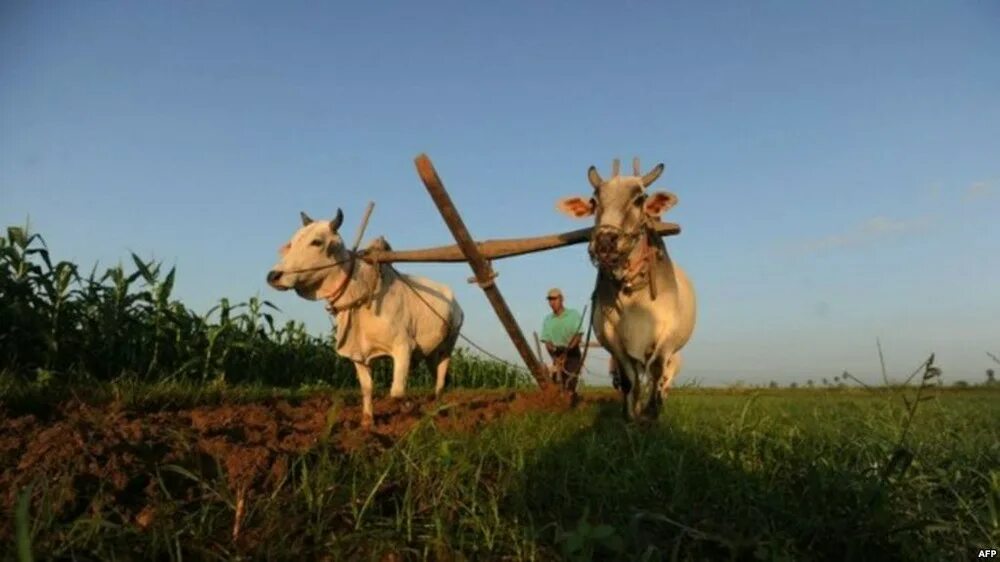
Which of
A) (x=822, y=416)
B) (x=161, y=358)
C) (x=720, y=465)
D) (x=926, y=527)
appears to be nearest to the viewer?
(x=926, y=527)

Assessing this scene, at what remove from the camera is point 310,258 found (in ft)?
21.8

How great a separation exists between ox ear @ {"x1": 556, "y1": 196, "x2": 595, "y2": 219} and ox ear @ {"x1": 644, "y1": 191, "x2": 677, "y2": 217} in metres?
0.48

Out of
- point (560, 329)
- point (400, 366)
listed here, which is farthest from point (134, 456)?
Answer: point (560, 329)

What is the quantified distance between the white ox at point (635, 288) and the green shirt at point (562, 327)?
488 cm

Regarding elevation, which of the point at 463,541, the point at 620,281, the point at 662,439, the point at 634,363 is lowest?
the point at 463,541

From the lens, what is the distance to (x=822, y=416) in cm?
564

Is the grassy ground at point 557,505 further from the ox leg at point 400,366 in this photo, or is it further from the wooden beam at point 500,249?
the ox leg at point 400,366

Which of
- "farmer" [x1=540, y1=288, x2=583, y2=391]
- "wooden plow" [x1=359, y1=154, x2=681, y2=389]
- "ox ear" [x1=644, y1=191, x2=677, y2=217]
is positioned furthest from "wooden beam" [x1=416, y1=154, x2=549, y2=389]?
"farmer" [x1=540, y1=288, x2=583, y2=391]

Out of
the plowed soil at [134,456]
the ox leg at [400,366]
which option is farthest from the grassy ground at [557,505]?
the ox leg at [400,366]

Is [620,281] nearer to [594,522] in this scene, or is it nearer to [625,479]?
[625,479]

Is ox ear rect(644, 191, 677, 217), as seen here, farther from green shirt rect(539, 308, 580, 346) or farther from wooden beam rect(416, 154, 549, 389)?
green shirt rect(539, 308, 580, 346)

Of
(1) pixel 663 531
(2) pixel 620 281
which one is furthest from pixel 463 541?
(2) pixel 620 281

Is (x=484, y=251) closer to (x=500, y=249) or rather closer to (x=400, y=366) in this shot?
(x=500, y=249)

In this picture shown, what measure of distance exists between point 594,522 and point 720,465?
3.41 feet
